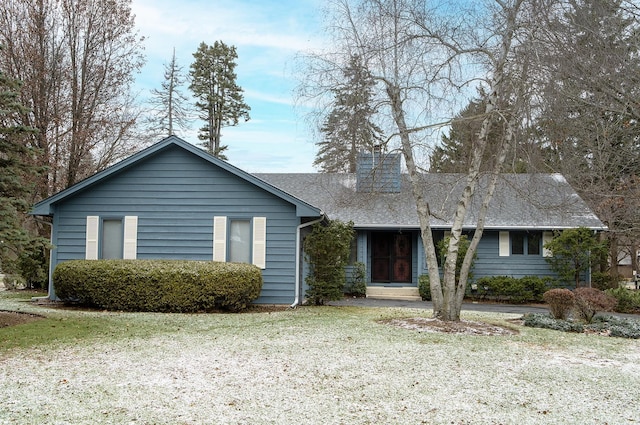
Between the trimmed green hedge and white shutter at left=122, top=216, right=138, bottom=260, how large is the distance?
1.47 metres

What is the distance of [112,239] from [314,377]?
10.0m

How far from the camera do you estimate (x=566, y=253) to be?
18906 millimetres

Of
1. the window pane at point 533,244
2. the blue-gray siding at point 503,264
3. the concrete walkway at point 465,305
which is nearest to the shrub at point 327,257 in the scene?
the concrete walkway at point 465,305

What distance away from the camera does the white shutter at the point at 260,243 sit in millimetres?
14984

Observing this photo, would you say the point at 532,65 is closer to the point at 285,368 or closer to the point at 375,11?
the point at 375,11

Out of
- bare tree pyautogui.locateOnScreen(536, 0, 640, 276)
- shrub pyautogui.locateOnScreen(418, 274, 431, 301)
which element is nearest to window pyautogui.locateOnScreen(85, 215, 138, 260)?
shrub pyautogui.locateOnScreen(418, 274, 431, 301)

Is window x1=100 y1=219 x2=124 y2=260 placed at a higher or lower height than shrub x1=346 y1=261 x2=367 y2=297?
higher

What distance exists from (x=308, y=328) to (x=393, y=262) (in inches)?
414

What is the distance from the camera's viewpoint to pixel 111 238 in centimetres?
1549

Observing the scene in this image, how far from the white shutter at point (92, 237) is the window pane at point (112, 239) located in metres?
0.20

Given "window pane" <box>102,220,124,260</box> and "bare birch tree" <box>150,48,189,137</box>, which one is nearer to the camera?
"window pane" <box>102,220,124,260</box>

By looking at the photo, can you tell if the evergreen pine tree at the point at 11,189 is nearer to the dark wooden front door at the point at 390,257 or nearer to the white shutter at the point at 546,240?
the dark wooden front door at the point at 390,257

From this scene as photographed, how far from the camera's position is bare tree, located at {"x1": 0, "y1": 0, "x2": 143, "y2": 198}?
18844 millimetres

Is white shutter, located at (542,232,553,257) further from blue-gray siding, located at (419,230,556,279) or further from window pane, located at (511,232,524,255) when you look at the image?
window pane, located at (511,232,524,255)
